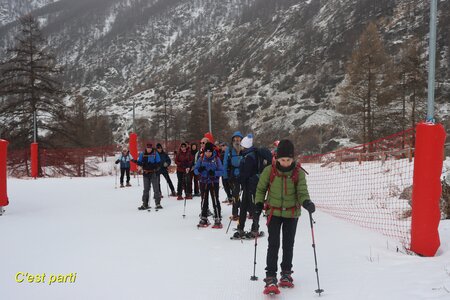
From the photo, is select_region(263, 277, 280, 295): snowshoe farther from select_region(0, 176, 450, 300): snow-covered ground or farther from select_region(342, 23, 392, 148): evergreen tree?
select_region(342, 23, 392, 148): evergreen tree

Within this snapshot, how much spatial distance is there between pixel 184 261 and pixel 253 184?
1983 millimetres

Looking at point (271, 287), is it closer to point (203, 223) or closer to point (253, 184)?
point (253, 184)

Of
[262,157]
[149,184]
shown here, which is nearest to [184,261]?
[262,157]

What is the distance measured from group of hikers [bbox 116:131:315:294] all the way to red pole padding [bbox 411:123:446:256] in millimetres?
2021

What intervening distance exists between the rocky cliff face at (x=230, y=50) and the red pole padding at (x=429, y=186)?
1527 inches

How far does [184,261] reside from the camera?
19.9 feet

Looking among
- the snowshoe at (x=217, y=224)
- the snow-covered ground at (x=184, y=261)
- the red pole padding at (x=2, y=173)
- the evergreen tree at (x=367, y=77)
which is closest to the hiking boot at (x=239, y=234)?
the snow-covered ground at (x=184, y=261)

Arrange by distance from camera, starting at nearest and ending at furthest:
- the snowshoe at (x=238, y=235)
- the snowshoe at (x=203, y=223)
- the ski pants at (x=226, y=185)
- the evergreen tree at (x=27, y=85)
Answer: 1. the snowshoe at (x=238, y=235)
2. the snowshoe at (x=203, y=223)
3. the ski pants at (x=226, y=185)
4. the evergreen tree at (x=27, y=85)

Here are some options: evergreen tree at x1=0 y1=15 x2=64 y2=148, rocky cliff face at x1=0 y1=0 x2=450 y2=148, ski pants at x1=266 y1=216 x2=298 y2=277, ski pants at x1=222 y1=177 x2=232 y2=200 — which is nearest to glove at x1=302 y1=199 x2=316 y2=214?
ski pants at x1=266 y1=216 x2=298 y2=277

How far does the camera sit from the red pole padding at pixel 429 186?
543 cm

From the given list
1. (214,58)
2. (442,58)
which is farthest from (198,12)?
(442,58)

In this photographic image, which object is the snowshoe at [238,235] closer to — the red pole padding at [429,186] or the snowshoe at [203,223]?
the snowshoe at [203,223]

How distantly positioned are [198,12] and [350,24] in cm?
9064

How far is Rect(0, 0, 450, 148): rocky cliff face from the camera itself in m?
58.8
